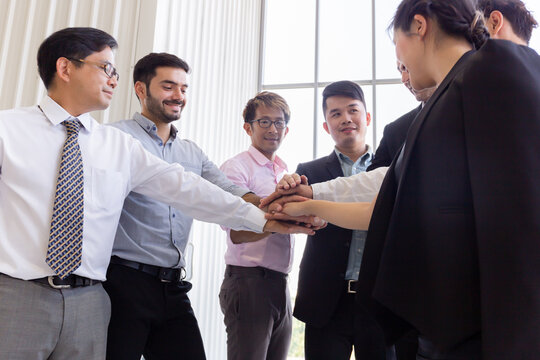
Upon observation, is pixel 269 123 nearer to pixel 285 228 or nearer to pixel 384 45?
pixel 285 228

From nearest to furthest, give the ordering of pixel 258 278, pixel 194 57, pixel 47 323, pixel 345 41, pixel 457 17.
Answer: pixel 457 17, pixel 47 323, pixel 258 278, pixel 194 57, pixel 345 41

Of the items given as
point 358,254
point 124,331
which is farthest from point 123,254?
point 358,254

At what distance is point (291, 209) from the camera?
7.07 ft

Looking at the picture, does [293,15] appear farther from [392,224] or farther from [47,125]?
[392,224]

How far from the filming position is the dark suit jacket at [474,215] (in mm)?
926

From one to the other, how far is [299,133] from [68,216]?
3.62 meters

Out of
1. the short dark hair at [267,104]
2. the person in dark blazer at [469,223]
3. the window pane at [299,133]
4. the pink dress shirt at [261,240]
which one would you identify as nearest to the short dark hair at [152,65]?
the short dark hair at [267,104]

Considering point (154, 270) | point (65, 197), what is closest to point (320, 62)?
point (154, 270)

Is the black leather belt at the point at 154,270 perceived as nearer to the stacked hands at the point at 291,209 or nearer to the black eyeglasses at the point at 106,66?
the stacked hands at the point at 291,209

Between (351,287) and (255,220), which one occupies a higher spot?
(255,220)

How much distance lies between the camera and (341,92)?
2496mm

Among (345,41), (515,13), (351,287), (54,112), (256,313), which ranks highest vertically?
(345,41)

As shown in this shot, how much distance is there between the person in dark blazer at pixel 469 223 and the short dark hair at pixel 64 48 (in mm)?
1398

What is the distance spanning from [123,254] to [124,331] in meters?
0.30
